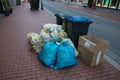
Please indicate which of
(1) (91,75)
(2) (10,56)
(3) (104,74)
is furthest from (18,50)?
(3) (104,74)

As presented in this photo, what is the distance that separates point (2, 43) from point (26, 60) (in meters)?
1.48

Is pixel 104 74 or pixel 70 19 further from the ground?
pixel 70 19

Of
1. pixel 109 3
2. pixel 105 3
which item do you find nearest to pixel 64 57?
pixel 109 3

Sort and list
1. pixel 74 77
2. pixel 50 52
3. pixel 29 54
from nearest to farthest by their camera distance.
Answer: pixel 74 77, pixel 50 52, pixel 29 54

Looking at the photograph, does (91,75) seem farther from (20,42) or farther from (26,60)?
(20,42)

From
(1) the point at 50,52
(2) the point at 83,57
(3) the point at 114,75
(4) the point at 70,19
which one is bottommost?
(3) the point at 114,75

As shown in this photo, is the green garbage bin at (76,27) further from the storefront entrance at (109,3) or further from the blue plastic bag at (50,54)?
the storefront entrance at (109,3)

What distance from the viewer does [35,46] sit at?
375cm

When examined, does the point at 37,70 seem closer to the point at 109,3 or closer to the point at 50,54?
the point at 50,54

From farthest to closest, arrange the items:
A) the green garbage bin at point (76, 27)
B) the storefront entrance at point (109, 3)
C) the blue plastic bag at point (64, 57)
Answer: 1. the storefront entrance at point (109, 3)
2. the green garbage bin at point (76, 27)
3. the blue plastic bag at point (64, 57)

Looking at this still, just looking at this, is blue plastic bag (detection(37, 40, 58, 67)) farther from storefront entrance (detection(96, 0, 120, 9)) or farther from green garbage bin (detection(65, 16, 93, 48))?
storefront entrance (detection(96, 0, 120, 9))

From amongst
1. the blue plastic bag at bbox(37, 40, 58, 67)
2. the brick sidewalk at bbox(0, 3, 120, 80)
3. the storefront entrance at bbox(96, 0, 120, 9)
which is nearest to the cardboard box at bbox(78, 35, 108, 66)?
the brick sidewalk at bbox(0, 3, 120, 80)

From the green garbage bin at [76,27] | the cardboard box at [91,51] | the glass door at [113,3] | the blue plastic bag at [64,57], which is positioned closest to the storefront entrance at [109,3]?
the glass door at [113,3]

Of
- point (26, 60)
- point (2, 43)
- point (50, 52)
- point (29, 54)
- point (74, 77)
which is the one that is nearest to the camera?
point (74, 77)
